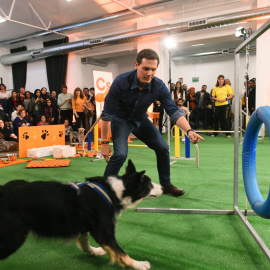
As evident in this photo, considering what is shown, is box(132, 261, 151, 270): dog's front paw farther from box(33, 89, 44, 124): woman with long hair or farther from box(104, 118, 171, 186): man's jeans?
box(33, 89, 44, 124): woman with long hair

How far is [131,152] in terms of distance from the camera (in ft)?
22.8

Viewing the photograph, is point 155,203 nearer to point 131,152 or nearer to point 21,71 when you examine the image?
point 131,152

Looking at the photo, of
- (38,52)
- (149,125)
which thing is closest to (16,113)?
(38,52)

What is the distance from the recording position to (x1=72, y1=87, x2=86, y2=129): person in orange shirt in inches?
368

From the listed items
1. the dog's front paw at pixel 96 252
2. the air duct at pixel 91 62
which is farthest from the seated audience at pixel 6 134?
the air duct at pixel 91 62

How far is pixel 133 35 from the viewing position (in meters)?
10.3

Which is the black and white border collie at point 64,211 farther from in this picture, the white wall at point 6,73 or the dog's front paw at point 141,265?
the white wall at point 6,73

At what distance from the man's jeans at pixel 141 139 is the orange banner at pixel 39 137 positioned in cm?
472

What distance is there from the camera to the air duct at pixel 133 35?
8.37 metres

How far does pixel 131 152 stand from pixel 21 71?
1112 centimetres

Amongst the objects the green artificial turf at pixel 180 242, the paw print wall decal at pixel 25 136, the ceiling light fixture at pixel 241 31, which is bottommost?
the green artificial turf at pixel 180 242

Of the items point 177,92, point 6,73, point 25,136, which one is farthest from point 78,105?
point 6,73

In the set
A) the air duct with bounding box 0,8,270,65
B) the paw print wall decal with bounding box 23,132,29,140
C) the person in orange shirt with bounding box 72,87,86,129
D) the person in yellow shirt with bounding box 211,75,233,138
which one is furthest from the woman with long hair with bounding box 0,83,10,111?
the person in yellow shirt with bounding box 211,75,233,138

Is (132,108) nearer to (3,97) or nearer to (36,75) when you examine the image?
(3,97)
